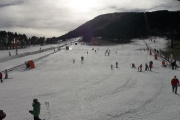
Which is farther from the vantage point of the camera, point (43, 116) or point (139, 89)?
point (139, 89)

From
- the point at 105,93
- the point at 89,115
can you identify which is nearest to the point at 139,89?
the point at 105,93

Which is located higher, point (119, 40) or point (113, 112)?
point (119, 40)

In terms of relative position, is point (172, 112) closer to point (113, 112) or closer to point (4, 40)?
point (113, 112)

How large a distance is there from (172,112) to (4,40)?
88708 millimetres

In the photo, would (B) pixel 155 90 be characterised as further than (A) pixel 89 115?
Yes

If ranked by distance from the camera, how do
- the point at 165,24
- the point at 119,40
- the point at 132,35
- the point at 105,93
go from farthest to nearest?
1. the point at 165,24
2. the point at 132,35
3. the point at 119,40
4. the point at 105,93

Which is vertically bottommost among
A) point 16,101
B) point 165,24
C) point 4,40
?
point 16,101

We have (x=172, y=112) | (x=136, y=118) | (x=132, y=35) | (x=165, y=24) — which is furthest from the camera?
(x=165, y=24)

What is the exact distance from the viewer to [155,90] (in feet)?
36.8

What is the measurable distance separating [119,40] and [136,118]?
3641 inches

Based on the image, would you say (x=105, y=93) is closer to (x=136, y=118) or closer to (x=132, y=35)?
(x=136, y=118)

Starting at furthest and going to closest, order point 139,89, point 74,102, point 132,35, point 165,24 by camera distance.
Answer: point 165,24 < point 132,35 < point 139,89 < point 74,102

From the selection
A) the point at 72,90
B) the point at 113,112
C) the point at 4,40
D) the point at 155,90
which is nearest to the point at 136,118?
the point at 113,112

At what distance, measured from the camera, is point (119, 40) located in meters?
96.8
